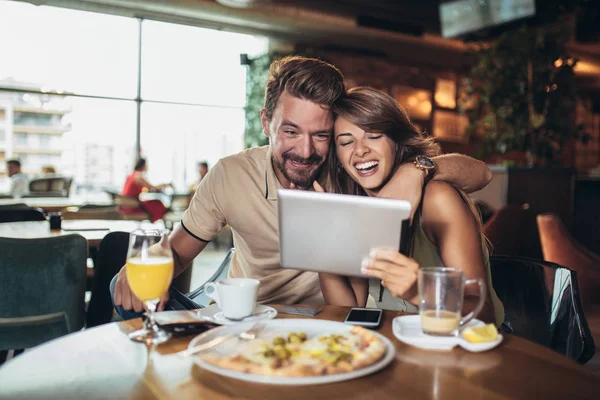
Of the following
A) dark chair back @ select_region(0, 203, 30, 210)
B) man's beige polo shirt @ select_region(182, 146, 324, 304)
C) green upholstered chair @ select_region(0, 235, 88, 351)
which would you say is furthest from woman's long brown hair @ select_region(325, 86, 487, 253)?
dark chair back @ select_region(0, 203, 30, 210)

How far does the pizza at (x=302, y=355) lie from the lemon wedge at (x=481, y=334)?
0.16m

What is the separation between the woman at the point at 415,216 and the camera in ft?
3.79

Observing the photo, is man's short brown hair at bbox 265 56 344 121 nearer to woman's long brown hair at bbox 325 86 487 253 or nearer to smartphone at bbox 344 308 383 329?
woman's long brown hair at bbox 325 86 487 253

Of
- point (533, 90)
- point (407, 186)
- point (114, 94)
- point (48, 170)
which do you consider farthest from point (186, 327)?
point (48, 170)

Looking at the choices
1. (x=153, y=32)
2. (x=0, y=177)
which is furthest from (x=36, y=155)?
(x=153, y=32)

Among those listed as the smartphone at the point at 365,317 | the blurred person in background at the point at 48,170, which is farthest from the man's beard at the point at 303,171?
the blurred person in background at the point at 48,170

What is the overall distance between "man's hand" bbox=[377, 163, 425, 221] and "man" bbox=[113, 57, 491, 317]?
293 mm

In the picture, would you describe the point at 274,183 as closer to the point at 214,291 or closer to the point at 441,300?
the point at 214,291

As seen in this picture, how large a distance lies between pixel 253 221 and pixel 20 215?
223 centimetres

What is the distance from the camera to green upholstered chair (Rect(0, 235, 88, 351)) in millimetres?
1897

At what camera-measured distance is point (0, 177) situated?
7574 millimetres

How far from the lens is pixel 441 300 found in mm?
958

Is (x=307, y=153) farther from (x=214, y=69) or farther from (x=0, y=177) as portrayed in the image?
(x=0, y=177)

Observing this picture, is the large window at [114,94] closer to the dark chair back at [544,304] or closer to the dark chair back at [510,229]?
the dark chair back at [510,229]
